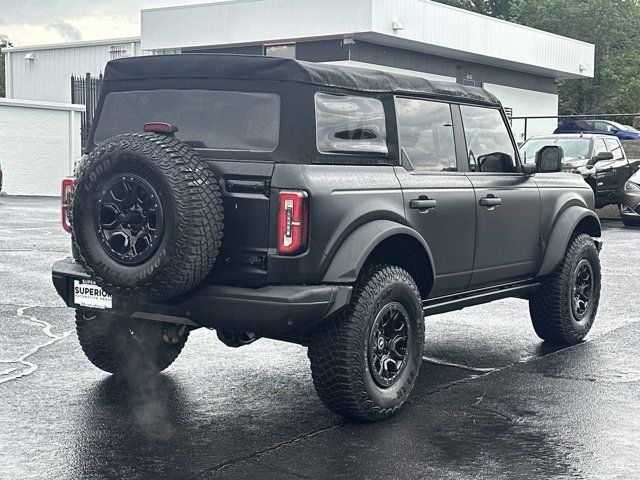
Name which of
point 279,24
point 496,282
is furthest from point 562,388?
point 279,24

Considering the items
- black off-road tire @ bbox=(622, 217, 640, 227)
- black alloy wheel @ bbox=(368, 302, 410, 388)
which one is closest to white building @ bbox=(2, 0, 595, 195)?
black off-road tire @ bbox=(622, 217, 640, 227)

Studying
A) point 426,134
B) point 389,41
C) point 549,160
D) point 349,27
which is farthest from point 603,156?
point 389,41

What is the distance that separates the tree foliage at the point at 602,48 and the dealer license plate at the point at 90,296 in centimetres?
4867

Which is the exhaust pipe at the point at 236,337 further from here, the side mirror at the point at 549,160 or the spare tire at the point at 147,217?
the side mirror at the point at 549,160

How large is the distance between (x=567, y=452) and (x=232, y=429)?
1.72m

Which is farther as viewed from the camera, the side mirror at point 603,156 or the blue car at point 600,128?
the blue car at point 600,128

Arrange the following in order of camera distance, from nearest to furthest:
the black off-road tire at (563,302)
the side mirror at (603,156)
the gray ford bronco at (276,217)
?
1. the gray ford bronco at (276,217)
2. the black off-road tire at (563,302)
3. the side mirror at (603,156)

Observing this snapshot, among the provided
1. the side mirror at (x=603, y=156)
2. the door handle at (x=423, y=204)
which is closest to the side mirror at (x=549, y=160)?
the door handle at (x=423, y=204)

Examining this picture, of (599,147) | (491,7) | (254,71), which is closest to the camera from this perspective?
(254,71)

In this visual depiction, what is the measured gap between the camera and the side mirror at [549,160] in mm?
7367

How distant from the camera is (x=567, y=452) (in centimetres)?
512

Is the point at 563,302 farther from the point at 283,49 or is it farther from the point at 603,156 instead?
the point at 283,49

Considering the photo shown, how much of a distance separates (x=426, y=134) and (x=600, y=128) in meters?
→ 31.1

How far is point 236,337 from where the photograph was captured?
5.75 meters
